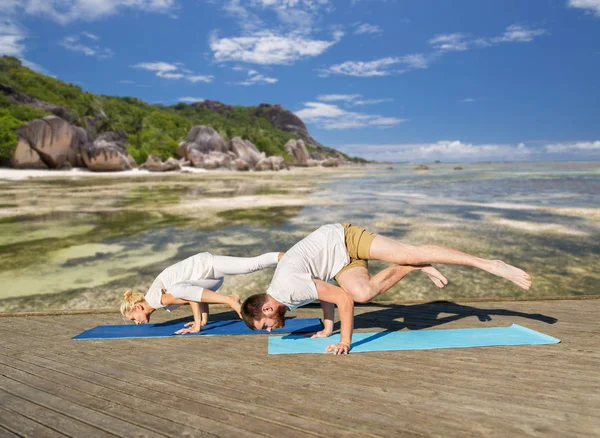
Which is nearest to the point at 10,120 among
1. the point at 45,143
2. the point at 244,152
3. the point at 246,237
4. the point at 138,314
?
the point at 45,143

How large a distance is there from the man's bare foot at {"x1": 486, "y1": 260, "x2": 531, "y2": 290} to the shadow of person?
1296mm

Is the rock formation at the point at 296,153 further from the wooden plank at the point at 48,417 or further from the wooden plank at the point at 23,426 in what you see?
the wooden plank at the point at 23,426

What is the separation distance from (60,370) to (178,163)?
67.8 metres

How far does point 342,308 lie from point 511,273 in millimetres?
1919

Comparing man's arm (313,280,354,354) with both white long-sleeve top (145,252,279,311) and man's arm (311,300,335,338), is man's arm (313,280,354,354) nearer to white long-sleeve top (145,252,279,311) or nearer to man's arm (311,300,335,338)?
man's arm (311,300,335,338)

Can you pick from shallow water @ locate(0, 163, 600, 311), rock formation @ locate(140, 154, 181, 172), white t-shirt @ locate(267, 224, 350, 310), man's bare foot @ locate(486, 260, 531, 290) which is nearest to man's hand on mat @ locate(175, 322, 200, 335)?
white t-shirt @ locate(267, 224, 350, 310)

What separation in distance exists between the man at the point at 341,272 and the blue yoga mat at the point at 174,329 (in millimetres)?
564

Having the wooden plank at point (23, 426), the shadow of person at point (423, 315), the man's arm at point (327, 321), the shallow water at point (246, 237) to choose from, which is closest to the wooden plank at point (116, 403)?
the wooden plank at point (23, 426)

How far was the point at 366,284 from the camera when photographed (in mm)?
4688

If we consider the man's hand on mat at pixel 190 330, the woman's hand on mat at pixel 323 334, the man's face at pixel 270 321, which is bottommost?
the man's hand on mat at pixel 190 330

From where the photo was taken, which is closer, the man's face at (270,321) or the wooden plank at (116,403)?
the wooden plank at (116,403)

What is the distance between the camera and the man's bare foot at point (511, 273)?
434 centimetres

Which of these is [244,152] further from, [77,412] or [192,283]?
[77,412]

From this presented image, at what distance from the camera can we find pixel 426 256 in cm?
468
